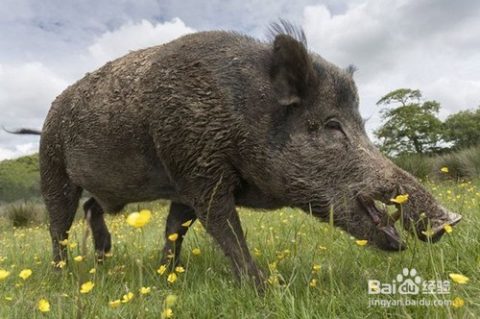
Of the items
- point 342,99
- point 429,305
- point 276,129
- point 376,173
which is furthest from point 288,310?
point 342,99

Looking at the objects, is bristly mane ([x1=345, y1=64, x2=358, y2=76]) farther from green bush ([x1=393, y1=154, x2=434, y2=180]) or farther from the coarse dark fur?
green bush ([x1=393, y1=154, x2=434, y2=180])

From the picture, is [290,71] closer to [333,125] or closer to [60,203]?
[333,125]

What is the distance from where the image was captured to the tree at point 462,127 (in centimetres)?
4541

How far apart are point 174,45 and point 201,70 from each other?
1.77 ft

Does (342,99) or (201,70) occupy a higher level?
(201,70)

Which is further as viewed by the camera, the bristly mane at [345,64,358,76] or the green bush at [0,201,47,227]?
the green bush at [0,201,47,227]

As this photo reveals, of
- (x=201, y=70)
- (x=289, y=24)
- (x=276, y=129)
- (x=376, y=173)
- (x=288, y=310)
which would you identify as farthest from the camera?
(x=289, y=24)

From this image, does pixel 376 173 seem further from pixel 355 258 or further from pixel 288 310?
pixel 288 310

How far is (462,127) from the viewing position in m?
47.0

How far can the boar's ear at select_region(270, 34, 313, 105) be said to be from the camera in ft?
9.83

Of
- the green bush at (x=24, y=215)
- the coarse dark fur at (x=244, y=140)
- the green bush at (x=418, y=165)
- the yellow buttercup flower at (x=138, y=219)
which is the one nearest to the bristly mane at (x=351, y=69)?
the coarse dark fur at (x=244, y=140)

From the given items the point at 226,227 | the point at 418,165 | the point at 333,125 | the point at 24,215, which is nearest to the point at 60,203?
the point at 226,227

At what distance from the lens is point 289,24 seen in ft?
11.7

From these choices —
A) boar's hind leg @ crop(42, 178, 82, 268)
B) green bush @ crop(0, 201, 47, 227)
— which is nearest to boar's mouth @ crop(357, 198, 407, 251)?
boar's hind leg @ crop(42, 178, 82, 268)
